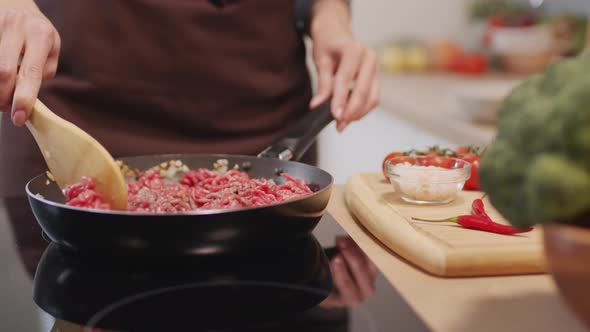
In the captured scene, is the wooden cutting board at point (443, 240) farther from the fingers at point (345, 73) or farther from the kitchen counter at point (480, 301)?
the fingers at point (345, 73)

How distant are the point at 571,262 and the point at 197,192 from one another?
55 cm

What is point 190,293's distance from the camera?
673 mm

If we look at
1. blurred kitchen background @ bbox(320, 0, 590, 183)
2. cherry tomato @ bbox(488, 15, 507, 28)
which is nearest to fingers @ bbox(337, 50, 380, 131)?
blurred kitchen background @ bbox(320, 0, 590, 183)

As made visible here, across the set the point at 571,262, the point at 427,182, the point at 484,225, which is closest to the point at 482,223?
the point at 484,225

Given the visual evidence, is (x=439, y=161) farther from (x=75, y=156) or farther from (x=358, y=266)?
(x=75, y=156)

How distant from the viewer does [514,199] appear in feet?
1.84

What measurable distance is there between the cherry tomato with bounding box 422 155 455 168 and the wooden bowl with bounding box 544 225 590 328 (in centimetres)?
59

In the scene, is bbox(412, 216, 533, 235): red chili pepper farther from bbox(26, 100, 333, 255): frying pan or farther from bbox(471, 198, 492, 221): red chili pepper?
bbox(26, 100, 333, 255): frying pan

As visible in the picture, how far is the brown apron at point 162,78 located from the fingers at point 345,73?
0.18m

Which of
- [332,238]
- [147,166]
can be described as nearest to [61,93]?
[147,166]

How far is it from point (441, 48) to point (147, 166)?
8.49 feet

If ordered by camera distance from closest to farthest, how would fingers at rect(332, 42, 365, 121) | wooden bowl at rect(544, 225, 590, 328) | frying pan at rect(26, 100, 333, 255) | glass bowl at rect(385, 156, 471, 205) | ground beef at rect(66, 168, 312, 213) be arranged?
wooden bowl at rect(544, 225, 590, 328), frying pan at rect(26, 100, 333, 255), ground beef at rect(66, 168, 312, 213), glass bowl at rect(385, 156, 471, 205), fingers at rect(332, 42, 365, 121)

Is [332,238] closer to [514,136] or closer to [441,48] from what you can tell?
[514,136]

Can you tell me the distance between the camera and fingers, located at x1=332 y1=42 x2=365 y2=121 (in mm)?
1238
